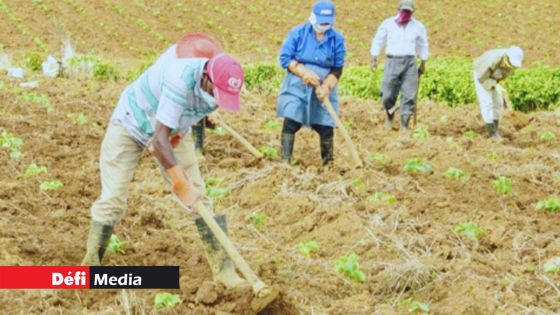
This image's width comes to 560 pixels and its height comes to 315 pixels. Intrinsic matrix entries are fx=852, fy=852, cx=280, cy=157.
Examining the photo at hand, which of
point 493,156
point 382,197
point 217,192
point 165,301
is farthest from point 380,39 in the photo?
point 165,301

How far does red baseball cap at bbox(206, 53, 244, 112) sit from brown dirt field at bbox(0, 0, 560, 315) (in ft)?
3.50

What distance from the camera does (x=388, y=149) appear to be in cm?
973

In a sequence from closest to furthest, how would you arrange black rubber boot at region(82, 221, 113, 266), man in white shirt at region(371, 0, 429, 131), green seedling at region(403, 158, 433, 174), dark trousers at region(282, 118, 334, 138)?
black rubber boot at region(82, 221, 113, 266)
dark trousers at region(282, 118, 334, 138)
green seedling at region(403, 158, 433, 174)
man in white shirt at region(371, 0, 429, 131)

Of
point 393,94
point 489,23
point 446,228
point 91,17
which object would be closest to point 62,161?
point 446,228

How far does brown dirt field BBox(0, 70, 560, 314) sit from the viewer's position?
16.8 ft

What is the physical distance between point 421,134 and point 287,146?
2780mm

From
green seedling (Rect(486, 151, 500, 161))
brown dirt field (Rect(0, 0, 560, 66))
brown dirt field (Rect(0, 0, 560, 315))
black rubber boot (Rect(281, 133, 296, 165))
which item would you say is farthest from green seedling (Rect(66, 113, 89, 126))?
brown dirt field (Rect(0, 0, 560, 66))

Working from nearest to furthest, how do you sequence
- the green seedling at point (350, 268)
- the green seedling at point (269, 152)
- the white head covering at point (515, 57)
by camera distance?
the green seedling at point (350, 268) → the green seedling at point (269, 152) → the white head covering at point (515, 57)

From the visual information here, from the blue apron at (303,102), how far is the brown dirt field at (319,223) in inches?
19.6

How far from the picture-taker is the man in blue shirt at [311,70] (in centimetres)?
783

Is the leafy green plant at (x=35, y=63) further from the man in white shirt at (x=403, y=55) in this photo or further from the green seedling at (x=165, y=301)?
the green seedling at (x=165, y=301)

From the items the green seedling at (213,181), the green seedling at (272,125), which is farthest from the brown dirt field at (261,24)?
the green seedling at (213,181)

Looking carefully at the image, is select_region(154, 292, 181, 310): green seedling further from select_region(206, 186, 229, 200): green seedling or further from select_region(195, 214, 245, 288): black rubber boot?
select_region(206, 186, 229, 200): green seedling

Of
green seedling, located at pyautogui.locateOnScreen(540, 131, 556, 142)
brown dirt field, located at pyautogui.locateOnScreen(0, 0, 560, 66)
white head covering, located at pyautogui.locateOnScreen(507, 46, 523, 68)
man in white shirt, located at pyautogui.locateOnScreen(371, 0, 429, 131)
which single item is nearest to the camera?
white head covering, located at pyautogui.locateOnScreen(507, 46, 523, 68)
